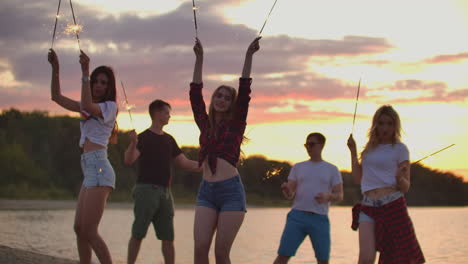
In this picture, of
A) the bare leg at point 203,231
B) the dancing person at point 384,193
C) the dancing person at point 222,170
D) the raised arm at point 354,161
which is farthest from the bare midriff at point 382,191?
the bare leg at point 203,231

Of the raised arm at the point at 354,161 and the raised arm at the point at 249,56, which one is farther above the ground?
the raised arm at the point at 249,56

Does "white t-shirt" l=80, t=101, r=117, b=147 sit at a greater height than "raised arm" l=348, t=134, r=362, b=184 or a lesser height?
greater

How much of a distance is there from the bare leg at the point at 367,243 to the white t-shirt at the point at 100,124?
7.71 ft

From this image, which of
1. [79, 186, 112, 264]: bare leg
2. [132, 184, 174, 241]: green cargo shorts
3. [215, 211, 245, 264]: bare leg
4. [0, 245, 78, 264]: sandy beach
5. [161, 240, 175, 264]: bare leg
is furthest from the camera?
[0, 245, 78, 264]: sandy beach

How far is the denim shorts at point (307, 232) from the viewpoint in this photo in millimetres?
7578

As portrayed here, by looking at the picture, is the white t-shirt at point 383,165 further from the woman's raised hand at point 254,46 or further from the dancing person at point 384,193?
the woman's raised hand at point 254,46

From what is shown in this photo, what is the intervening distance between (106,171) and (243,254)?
9218mm

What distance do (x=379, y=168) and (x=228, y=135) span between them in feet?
4.81

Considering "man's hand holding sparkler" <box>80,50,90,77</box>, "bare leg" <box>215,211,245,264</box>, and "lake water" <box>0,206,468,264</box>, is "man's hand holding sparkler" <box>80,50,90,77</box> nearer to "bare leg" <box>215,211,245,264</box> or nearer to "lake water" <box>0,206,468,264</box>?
"bare leg" <box>215,211,245,264</box>

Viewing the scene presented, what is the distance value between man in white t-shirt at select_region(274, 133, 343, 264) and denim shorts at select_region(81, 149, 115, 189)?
1.92 m

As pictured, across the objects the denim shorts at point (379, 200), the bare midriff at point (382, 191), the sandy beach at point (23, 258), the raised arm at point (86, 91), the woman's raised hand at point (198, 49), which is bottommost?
the sandy beach at point (23, 258)

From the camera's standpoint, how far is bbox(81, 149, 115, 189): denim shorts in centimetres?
633

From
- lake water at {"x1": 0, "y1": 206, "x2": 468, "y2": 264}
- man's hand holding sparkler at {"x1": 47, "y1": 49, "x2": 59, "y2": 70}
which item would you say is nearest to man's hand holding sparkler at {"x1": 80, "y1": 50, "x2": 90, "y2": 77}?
man's hand holding sparkler at {"x1": 47, "y1": 49, "x2": 59, "y2": 70}

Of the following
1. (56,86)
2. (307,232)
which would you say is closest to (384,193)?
(307,232)
